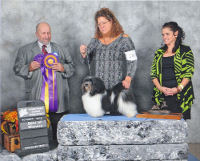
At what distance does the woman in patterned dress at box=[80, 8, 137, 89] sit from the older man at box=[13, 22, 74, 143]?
1.73ft

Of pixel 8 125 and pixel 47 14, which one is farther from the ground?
pixel 47 14

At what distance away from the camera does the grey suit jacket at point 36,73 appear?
3041 millimetres

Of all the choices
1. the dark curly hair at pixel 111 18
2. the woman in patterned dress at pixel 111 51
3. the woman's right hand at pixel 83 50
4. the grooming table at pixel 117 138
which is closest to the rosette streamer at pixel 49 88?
the woman's right hand at pixel 83 50

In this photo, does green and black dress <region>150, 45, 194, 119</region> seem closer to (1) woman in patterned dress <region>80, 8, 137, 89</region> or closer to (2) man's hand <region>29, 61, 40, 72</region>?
(1) woman in patterned dress <region>80, 8, 137, 89</region>

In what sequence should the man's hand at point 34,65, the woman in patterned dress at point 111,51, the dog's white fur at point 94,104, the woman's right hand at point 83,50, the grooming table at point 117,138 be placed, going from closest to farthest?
the grooming table at point 117,138 < the dog's white fur at point 94,104 < the woman in patterned dress at point 111,51 < the woman's right hand at point 83,50 < the man's hand at point 34,65

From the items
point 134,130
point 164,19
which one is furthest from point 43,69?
point 164,19

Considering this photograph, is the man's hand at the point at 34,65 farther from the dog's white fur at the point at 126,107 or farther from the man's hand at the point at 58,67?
the dog's white fur at the point at 126,107

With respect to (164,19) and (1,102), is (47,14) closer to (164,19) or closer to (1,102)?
(1,102)

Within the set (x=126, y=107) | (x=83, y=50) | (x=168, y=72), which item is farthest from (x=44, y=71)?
(x=168, y=72)

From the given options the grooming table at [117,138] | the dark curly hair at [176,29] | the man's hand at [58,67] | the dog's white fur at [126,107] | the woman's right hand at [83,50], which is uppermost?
the dark curly hair at [176,29]

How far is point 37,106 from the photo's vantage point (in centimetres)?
259

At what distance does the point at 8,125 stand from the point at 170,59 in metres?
1.82

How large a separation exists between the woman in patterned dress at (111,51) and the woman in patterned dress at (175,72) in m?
Answer: 0.34

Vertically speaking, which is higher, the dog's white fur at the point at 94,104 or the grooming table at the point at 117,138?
the dog's white fur at the point at 94,104
